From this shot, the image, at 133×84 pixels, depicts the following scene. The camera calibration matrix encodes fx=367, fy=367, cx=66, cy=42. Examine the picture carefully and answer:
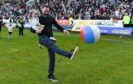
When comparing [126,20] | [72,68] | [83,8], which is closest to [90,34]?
[72,68]

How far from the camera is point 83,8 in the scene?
43656 mm

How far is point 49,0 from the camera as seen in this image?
167 ft

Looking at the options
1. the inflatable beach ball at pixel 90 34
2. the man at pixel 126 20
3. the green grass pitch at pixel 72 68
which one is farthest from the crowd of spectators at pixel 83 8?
the inflatable beach ball at pixel 90 34

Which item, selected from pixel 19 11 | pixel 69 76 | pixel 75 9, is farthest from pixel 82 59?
pixel 19 11

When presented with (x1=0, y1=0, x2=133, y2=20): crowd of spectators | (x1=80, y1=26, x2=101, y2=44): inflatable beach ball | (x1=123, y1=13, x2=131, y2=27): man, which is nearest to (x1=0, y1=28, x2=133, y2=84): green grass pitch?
(x1=80, y1=26, x2=101, y2=44): inflatable beach ball

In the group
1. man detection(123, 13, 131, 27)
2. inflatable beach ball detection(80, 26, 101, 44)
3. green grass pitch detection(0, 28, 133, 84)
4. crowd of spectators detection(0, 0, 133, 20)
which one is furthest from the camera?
crowd of spectators detection(0, 0, 133, 20)

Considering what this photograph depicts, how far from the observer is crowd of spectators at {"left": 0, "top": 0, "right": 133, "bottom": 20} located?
124ft

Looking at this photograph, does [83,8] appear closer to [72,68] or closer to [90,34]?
[72,68]

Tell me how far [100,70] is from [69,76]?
1840 mm

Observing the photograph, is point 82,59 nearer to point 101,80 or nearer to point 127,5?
point 101,80

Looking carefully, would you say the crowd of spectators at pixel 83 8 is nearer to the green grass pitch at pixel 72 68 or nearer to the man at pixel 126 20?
the man at pixel 126 20

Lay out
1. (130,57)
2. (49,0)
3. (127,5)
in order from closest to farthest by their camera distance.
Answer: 1. (130,57)
2. (127,5)
3. (49,0)

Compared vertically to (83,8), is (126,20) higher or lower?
higher

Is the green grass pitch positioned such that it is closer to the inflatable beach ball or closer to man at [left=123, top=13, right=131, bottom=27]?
the inflatable beach ball
